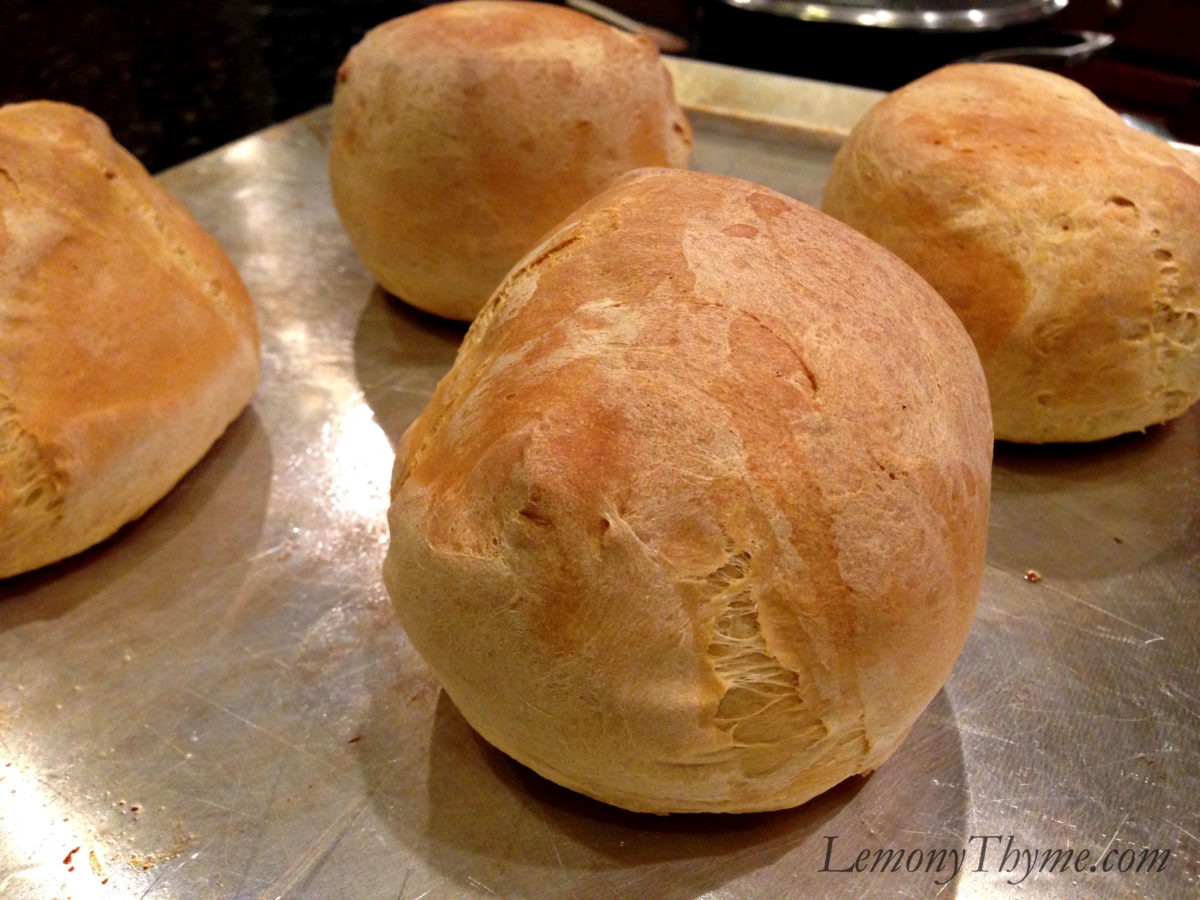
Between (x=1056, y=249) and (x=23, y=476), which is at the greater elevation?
(x=1056, y=249)

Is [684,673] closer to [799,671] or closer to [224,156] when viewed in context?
[799,671]

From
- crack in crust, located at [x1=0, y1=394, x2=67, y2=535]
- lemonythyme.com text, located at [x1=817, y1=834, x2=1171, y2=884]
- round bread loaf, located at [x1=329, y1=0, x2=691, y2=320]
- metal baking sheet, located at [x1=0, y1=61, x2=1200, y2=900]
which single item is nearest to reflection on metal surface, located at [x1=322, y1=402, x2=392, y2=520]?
metal baking sheet, located at [x1=0, y1=61, x2=1200, y2=900]

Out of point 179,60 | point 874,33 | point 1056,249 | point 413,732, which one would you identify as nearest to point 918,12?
point 874,33

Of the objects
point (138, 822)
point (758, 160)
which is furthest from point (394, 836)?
point (758, 160)

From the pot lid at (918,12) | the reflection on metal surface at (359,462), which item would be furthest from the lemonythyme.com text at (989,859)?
the pot lid at (918,12)

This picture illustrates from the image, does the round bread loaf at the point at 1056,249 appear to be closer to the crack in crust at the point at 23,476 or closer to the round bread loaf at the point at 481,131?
the round bread loaf at the point at 481,131

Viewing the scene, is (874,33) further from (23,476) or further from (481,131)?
(23,476)
